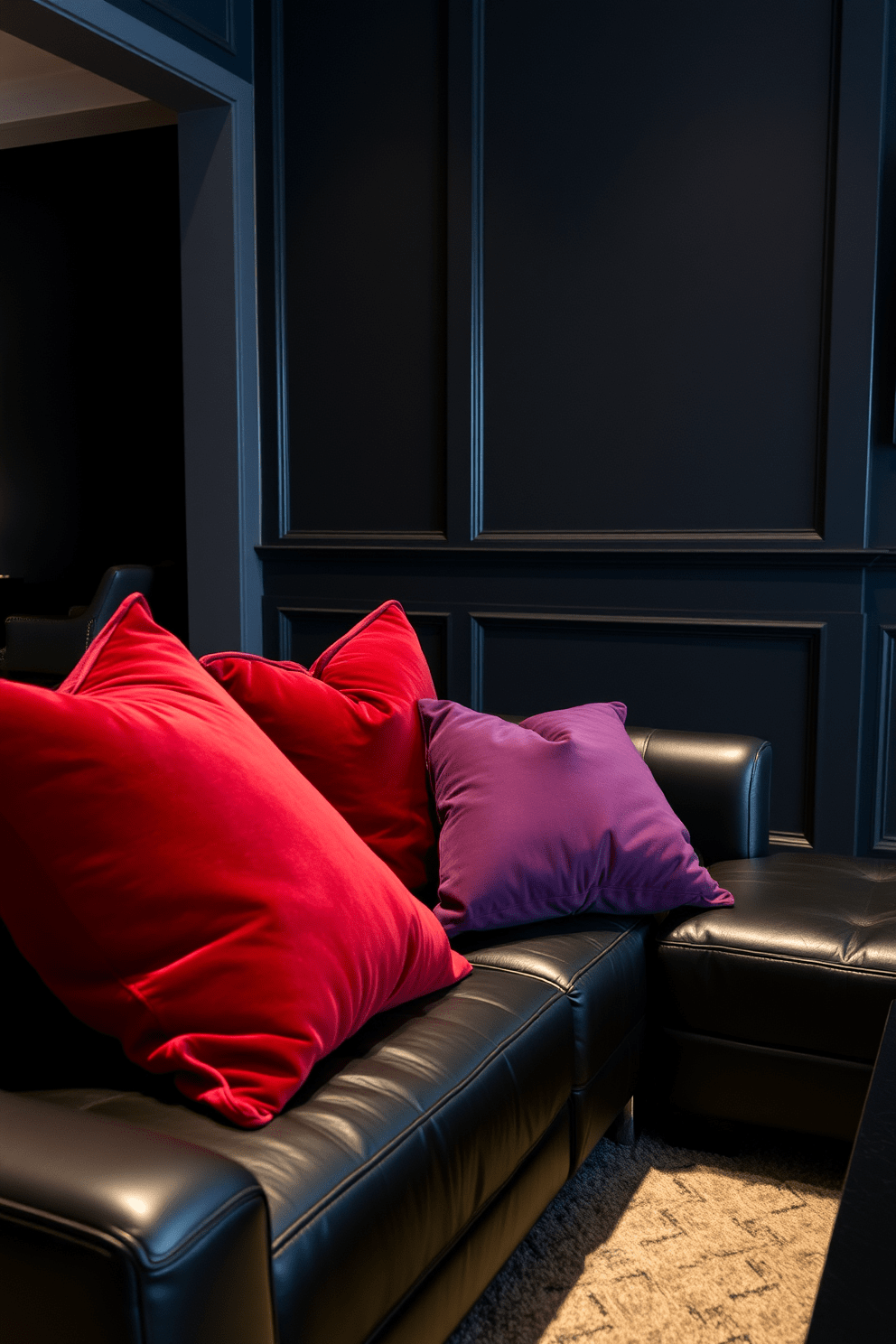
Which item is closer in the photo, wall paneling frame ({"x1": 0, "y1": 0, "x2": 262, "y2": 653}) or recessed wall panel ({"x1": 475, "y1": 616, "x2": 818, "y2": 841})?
recessed wall panel ({"x1": 475, "y1": 616, "x2": 818, "y2": 841})

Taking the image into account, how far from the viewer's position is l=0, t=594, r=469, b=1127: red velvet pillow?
0.99 meters

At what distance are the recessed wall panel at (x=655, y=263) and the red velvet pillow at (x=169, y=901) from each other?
7.80ft

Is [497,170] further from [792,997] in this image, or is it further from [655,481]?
[792,997]

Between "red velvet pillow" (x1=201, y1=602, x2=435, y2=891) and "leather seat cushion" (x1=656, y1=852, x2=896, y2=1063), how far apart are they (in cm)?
45

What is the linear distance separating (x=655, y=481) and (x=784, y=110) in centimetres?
107

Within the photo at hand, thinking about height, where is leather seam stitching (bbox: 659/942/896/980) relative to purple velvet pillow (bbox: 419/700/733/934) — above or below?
below

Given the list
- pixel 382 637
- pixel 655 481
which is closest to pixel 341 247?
pixel 655 481

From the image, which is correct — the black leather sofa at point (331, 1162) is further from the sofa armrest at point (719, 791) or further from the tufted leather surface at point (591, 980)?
the sofa armrest at point (719, 791)

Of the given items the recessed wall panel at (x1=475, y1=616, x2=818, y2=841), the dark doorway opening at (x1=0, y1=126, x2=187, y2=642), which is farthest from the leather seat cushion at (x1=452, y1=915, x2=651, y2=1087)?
the dark doorway opening at (x1=0, y1=126, x2=187, y2=642)

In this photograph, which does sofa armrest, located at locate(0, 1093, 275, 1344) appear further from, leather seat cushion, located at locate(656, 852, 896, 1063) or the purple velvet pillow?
leather seat cushion, located at locate(656, 852, 896, 1063)

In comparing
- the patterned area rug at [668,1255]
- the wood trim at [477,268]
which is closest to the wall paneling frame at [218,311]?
the wood trim at [477,268]

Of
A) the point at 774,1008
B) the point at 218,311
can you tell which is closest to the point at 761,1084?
the point at 774,1008

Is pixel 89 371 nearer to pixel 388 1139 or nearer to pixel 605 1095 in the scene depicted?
pixel 605 1095

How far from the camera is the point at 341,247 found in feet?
11.9
